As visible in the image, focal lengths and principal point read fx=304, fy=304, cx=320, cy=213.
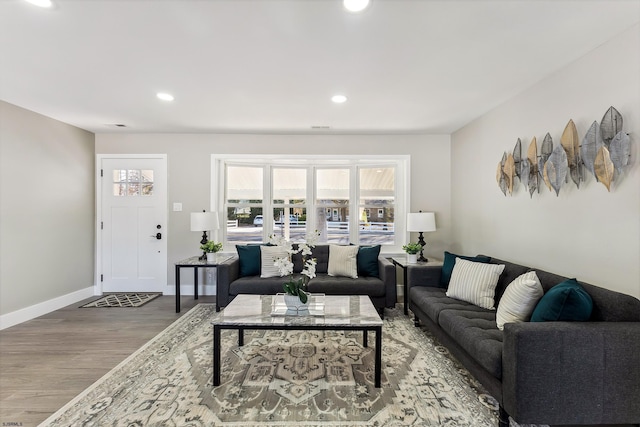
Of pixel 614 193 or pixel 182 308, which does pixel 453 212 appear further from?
pixel 182 308

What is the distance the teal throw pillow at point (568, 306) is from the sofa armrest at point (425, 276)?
160 cm

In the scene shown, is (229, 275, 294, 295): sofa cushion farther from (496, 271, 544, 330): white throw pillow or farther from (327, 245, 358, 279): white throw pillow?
(496, 271, 544, 330): white throw pillow

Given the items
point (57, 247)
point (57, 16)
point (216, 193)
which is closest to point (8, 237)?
point (57, 247)

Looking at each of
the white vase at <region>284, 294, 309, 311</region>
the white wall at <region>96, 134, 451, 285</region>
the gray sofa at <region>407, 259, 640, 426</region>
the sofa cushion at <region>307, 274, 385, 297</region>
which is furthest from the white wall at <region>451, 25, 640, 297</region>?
the white vase at <region>284, 294, 309, 311</region>

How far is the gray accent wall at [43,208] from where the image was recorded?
341 centimetres

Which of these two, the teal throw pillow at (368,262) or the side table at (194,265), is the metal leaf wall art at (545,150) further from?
the side table at (194,265)

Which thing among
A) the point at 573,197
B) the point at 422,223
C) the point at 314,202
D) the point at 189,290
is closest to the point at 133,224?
the point at 189,290

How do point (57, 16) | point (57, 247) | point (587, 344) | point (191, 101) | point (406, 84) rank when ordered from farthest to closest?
1. point (57, 247)
2. point (191, 101)
3. point (406, 84)
4. point (57, 16)
5. point (587, 344)

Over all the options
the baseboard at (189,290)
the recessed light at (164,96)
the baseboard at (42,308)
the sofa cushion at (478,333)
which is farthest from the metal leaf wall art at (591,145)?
the baseboard at (42,308)

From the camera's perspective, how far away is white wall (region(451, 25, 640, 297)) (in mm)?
1974

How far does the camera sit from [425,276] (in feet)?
11.4

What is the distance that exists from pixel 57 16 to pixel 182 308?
329 centimetres

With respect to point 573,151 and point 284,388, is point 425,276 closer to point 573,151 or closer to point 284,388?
point 573,151

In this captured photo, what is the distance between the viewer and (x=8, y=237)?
11.2 feet
